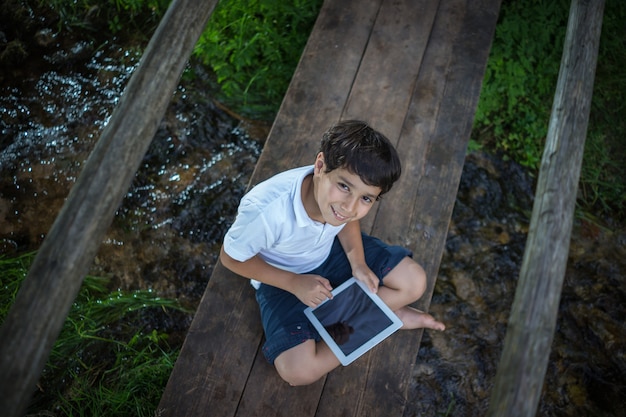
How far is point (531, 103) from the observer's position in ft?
13.5

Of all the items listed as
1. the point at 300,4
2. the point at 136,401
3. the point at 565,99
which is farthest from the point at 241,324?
the point at 300,4

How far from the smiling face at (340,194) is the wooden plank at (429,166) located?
2.42 feet

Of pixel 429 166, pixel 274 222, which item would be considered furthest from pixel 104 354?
pixel 429 166

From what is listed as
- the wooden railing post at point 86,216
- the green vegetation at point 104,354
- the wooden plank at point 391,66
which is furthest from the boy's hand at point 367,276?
the green vegetation at point 104,354

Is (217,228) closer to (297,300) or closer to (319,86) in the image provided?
(319,86)

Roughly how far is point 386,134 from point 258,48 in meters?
1.49

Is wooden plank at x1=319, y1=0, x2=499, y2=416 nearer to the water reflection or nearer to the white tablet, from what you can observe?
the white tablet

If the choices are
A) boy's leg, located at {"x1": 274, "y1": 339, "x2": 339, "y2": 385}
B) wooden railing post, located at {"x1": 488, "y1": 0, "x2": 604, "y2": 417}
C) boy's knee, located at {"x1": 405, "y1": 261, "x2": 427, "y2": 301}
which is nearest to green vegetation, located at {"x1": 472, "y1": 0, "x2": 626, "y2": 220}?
wooden railing post, located at {"x1": 488, "y1": 0, "x2": 604, "y2": 417}

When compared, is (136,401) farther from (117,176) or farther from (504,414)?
(504,414)

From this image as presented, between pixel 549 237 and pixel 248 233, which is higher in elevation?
pixel 248 233

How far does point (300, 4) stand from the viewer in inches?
151

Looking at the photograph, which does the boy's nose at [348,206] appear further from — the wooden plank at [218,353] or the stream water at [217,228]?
the stream water at [217,228]

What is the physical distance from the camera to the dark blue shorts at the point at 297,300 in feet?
7.44

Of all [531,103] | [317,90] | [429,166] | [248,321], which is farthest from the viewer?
[531,103]
